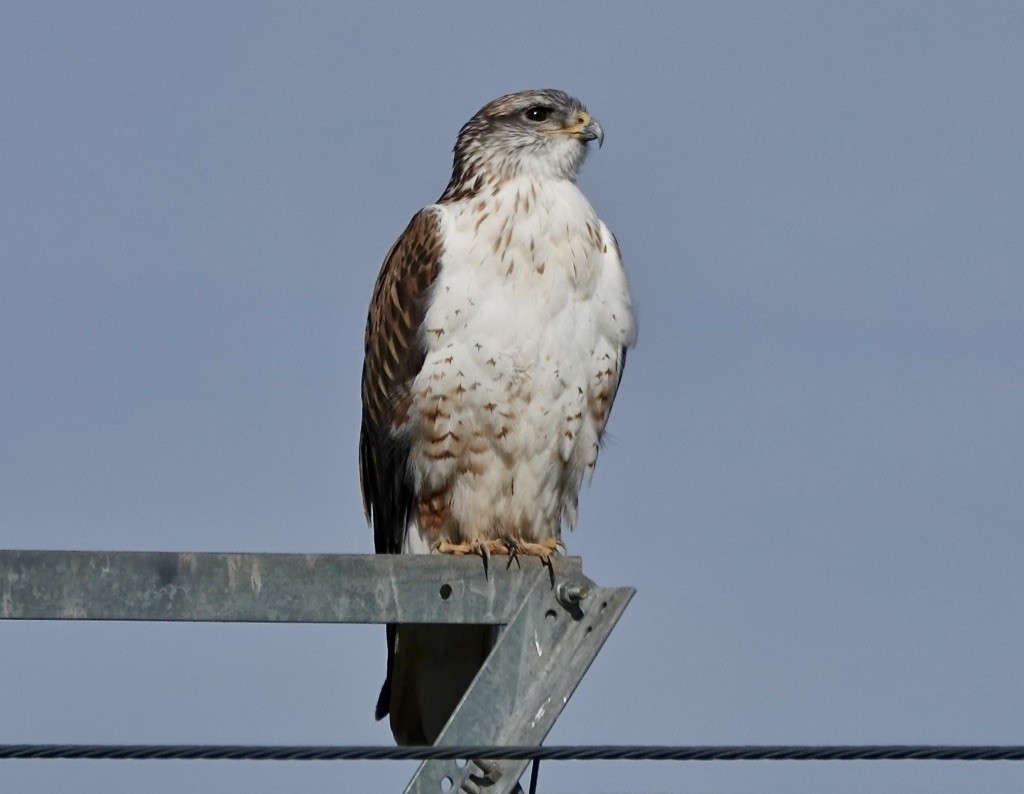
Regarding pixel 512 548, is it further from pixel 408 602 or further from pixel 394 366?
pixel 408 602

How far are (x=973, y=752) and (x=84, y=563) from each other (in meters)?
2.04

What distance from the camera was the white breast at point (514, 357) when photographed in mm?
7047

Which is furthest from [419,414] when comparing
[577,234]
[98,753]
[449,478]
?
[98,753]

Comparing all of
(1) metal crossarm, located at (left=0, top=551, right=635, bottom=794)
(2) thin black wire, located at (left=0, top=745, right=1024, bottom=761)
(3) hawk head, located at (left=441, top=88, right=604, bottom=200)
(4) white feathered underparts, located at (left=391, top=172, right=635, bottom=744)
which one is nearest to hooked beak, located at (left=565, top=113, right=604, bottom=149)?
(3) hawk head, located at (left=441, top=88, right=604, bottom=200)

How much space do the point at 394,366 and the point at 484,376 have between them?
1.51ft

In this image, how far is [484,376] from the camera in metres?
7.03

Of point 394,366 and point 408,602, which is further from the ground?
point 394,366

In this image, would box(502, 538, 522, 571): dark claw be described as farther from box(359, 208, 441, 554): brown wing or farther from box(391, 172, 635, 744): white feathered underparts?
box(359, 208, 441, 554): brown wing

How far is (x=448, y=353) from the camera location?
7078 mm

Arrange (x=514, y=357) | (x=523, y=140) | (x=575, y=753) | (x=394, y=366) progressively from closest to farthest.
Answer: (x=575, y=753)
(x=514, y=357)
(x=394, y=366)
(x=523, y=140)

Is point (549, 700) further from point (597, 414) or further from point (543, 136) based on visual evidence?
point (543, 136)

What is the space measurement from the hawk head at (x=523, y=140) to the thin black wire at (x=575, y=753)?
4.02 meters

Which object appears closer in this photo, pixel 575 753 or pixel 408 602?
pixel 575 753

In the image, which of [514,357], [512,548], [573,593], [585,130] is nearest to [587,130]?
[585,130]
